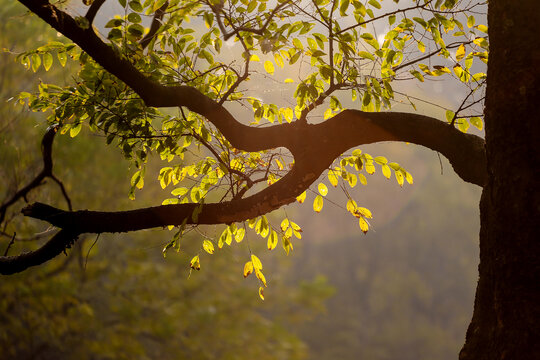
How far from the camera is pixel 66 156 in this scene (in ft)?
43.0

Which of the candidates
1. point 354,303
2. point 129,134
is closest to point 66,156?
point 129,134

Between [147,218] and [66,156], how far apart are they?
10985mm

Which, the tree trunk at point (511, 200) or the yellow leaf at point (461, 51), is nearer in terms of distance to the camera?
the tree trunk at point (511, 200)

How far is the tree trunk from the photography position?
2010mm

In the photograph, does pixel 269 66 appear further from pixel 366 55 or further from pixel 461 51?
pixel 461 51

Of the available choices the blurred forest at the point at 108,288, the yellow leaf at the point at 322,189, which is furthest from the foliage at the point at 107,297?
the yellow leaf at the point at 322,189

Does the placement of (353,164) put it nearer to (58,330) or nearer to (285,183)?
(285,183)

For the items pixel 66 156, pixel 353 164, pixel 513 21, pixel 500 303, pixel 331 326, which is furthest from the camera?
pixel 331 326

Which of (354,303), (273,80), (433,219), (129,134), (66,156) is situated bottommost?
(129,134)

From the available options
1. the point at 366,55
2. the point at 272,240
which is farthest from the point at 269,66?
the point at 272,240

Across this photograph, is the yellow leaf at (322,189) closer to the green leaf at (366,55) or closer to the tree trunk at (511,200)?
the green leaf at (366,55)

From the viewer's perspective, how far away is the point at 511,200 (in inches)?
83.4

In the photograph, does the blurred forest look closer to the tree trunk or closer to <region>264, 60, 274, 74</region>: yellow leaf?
<region>264, 60, 274, 74</region>: yellow leaf

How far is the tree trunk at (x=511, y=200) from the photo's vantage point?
2010 mm
